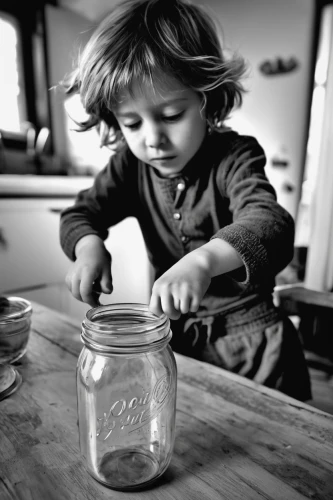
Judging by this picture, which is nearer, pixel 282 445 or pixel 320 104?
pixel 282 445

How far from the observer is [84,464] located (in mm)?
321

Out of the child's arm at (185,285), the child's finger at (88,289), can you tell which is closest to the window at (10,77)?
the child's finger at (88,289)

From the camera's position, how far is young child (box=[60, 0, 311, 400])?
46cm

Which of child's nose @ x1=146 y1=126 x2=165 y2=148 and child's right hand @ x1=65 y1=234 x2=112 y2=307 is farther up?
child's nose @ x1=146 y1=126 x2=165 y2=148

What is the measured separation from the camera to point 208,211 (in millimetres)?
683

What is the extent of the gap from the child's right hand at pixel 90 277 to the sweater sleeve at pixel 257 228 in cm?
16

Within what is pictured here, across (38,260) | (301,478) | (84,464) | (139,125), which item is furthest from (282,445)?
(38,260)

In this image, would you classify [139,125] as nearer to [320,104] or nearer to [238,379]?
[238,379]

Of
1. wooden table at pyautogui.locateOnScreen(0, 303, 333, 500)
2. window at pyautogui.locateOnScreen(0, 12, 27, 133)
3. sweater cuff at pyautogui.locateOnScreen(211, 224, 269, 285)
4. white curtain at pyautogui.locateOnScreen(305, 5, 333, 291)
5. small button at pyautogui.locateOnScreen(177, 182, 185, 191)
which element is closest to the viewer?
wooden table at pyautogui.locateOnScreen(0, 303, 333, 500)

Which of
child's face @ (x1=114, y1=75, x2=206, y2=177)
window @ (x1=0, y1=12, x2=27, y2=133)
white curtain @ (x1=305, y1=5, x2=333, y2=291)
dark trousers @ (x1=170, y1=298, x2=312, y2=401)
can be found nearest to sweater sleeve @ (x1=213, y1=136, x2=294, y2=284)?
child's face @ (x1=114, y1=75, x2=206, y2=177)

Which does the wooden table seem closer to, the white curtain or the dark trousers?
the dark trousers

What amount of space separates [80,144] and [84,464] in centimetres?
221

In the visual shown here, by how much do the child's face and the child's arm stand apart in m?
0.21

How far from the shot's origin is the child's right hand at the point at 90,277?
48cm
